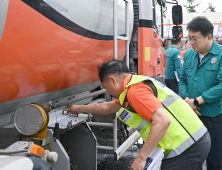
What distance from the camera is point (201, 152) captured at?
1997 mm

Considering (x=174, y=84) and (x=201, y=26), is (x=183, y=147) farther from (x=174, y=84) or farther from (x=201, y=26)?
(x=174, y=84)

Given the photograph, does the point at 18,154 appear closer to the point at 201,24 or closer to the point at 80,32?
the point at 80,32

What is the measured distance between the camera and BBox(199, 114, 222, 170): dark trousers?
2791 mm

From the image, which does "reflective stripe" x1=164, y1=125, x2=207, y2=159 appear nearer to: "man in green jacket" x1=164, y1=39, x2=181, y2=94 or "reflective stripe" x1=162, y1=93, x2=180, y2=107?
"reflective stripe" x1=162, y1=93, x2=180, y2=107

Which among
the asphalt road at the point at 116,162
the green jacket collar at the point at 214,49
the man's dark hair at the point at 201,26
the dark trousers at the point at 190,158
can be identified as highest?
the man's dark hair at the point at 201,26

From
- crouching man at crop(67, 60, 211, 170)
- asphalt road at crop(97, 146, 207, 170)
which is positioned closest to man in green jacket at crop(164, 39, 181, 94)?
asphalt road at crop(97, 146, 207, 170)

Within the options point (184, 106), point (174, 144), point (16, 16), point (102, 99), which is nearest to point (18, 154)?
point (16, 16)

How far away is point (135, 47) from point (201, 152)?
233 cm

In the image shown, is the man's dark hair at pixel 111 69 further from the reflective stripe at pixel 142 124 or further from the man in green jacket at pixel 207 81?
the man in green jacket at pixel 207 81

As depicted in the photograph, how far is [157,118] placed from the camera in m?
1.72

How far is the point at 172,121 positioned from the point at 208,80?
1.07 metres

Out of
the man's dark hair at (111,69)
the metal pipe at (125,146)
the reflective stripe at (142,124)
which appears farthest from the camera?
the metal pipe at (125,146)

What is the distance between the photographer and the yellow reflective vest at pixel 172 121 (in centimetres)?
190

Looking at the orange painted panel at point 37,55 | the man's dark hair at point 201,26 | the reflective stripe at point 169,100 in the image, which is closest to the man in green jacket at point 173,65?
the man's dark hair at point 201,26
